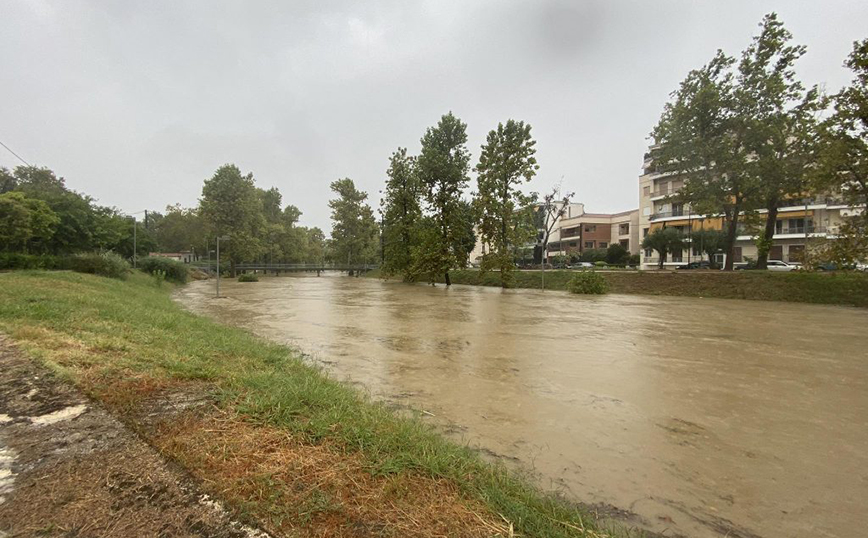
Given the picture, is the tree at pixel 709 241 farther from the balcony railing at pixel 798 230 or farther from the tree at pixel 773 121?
the tree at pixel 773 121

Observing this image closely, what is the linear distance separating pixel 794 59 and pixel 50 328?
3143 cm

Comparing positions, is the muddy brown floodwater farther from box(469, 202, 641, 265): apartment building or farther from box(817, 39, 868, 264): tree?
box(469, 202, 641, 265): apartment building

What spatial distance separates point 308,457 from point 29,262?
73.7 feet

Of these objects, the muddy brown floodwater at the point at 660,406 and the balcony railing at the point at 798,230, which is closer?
the muddy brown floodwater at the point at 660,406

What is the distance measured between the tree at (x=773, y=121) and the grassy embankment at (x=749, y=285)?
4141 millimetres

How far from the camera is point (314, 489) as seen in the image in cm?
195

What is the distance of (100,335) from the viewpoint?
16.9 ft

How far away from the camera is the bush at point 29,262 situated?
16.9 m

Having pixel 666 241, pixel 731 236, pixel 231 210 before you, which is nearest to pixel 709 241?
pixel 666 241

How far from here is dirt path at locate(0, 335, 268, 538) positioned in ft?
5.19

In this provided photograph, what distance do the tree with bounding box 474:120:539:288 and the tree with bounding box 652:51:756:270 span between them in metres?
8.10

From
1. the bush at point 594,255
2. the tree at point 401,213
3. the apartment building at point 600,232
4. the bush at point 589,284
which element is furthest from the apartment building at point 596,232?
the bush at point 589,284

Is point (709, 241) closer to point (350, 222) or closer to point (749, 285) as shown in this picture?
point (749, 285)

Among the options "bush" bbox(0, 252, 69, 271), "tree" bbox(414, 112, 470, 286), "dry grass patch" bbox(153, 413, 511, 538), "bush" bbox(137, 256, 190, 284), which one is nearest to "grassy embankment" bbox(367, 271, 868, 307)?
"tree" bbox(414, 112, 470, 286)
